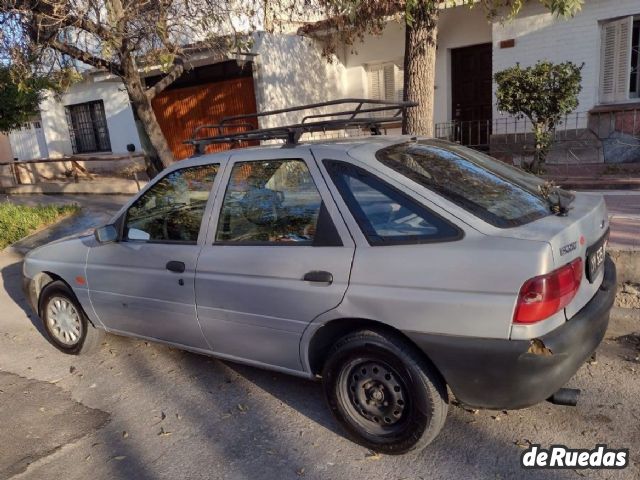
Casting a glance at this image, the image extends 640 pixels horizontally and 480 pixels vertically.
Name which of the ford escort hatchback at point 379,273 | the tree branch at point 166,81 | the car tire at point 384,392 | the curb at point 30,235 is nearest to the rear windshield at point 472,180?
the ford escort hatchback at point 379,273

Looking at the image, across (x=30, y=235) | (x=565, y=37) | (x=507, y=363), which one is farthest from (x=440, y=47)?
(x=507, y=363)

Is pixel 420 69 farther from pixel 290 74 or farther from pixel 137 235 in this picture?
pixel 290 74

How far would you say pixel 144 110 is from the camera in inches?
281

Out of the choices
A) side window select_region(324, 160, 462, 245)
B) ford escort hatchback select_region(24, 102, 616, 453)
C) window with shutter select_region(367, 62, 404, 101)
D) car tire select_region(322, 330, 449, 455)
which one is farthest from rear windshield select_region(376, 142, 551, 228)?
window with shutter select_region(367, 62, 404, 101)

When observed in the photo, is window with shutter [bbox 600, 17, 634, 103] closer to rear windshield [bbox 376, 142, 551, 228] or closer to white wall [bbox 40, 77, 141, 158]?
rear windshield [bbox 376, 142, 551, 228]

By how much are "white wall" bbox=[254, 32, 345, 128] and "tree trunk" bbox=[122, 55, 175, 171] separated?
18.8 feet

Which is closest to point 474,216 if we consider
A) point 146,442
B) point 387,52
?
point 146,442

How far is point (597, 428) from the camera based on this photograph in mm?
2973

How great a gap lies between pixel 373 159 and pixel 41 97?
13.2m

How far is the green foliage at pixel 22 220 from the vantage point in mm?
8461

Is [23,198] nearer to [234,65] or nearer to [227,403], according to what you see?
[234,65]

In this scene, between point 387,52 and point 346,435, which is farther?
point 387,52

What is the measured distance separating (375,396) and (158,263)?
5.79ft

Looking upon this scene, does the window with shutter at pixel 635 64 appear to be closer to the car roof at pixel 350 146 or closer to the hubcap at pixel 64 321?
the car roof at pixel 350 146
